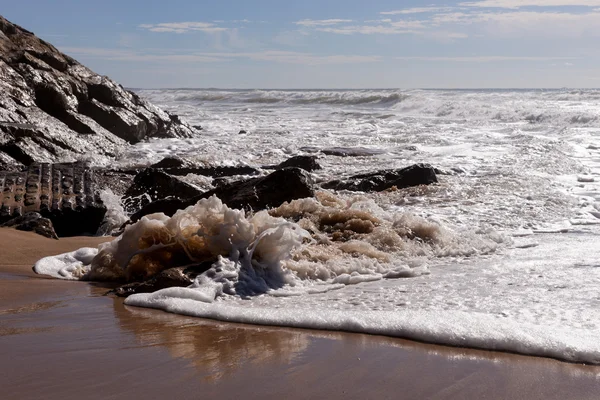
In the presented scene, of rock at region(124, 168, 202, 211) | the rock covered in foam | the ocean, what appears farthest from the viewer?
rock at region(124, 168, 202, 211)

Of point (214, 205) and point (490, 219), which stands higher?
point (214, 205)

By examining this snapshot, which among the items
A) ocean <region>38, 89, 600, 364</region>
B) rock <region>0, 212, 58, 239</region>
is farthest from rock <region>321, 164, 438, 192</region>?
rock <region>0, 212, 58, 239</region>

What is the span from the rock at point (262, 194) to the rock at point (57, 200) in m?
0.52

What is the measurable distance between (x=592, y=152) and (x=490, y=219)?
774cm

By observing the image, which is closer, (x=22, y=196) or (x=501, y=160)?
(x=22, y=196)

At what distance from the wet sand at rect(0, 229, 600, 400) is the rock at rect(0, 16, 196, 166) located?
737cm

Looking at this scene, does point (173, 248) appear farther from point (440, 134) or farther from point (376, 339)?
point (440, 134)

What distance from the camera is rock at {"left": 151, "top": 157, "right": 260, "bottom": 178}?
1084 centimetres

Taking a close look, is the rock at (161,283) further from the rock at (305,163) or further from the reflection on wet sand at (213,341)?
the rock at (305,163)

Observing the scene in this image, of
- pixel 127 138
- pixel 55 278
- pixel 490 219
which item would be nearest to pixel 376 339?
pixel 55 278

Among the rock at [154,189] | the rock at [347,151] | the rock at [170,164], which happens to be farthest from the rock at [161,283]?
the rock at [347,151]

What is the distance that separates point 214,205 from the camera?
4797 mm

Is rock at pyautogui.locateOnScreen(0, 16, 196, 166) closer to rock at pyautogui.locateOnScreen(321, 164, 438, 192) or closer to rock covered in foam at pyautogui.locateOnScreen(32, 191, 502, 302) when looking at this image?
rock at pyautogui.locateOnScreen(321, 164, 438, 192)

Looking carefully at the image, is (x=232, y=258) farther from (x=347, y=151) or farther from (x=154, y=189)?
(x=347, y=151)
